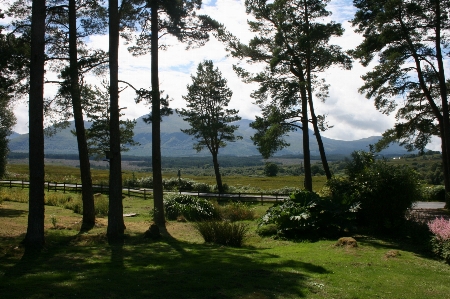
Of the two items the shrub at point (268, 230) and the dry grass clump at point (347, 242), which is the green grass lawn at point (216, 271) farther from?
the shrub at point (268, 230)

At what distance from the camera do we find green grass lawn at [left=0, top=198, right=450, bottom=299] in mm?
5898

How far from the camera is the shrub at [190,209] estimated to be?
61.3ft

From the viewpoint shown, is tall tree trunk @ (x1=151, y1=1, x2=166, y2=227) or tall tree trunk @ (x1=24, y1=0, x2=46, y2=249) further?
tall tree trunk @ (x1=151, y1=1, x2=166, y2=227)

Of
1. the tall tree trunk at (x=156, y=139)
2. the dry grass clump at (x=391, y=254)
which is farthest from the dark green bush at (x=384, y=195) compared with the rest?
the tall tree trunk at (x=156, y=139)

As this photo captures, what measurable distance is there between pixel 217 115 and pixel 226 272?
30.5 metres

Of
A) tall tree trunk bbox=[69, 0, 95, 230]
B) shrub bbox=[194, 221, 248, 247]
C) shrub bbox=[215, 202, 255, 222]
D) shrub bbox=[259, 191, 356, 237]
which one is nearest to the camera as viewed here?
shrub bbox=[194, 221, 248, 247]

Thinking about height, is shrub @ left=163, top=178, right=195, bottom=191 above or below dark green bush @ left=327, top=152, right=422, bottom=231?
below

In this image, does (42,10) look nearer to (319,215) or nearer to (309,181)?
Answer: (319,215)

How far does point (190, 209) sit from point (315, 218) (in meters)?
7.95

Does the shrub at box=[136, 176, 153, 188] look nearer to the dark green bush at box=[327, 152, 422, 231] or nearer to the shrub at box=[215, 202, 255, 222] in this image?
the shrub at box=[215, 202, 255, 222]

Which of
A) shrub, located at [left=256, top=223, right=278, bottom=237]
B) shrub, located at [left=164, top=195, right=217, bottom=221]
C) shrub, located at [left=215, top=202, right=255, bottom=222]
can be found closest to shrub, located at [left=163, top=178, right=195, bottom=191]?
shrub, located at [left=164, top=195, right=217, bottom=221]

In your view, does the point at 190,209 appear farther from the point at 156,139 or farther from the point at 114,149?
the point at 114,149

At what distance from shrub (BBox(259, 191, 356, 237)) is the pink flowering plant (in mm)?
3012

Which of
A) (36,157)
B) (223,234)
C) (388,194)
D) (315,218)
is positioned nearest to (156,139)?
(223,234)
